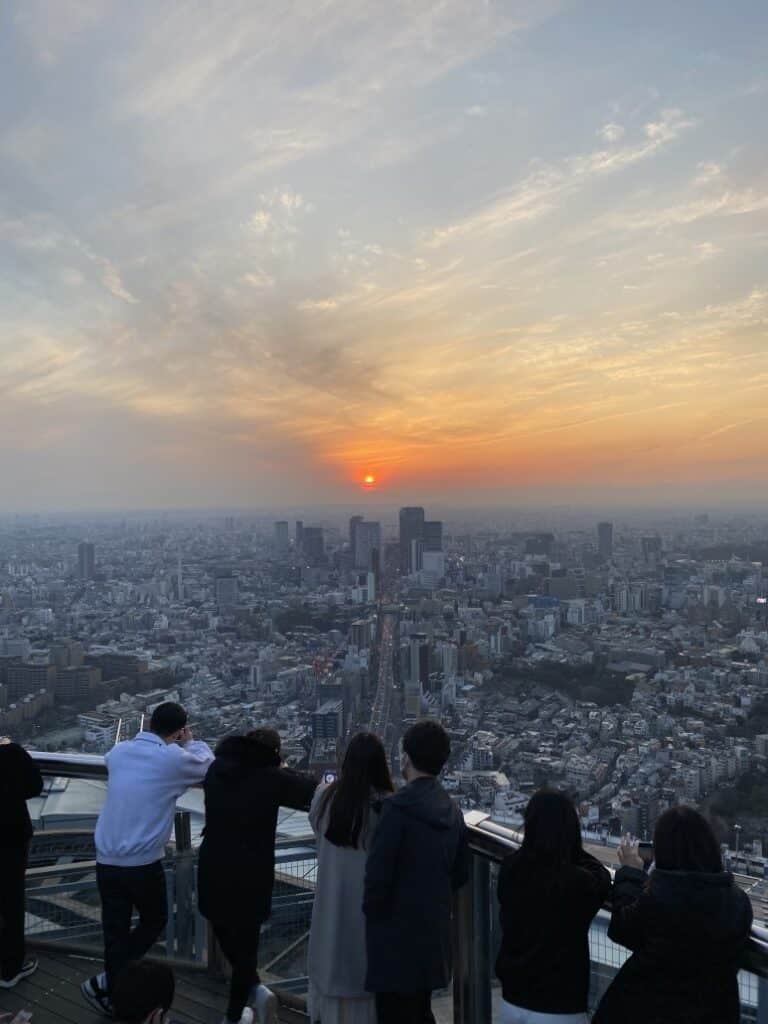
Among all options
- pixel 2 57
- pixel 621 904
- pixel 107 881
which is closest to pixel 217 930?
pixel 107 881

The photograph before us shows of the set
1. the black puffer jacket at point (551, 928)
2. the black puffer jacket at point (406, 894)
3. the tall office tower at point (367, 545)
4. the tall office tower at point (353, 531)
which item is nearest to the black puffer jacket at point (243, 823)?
the black puffer jacket at point (406, 894)

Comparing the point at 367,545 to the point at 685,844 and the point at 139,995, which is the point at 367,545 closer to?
the point at 139,995

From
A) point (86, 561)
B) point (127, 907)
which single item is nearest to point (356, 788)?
point (127, 907)

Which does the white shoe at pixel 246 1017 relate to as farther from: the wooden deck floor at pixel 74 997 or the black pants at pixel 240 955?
the wooden deck floor at pixel 74 997

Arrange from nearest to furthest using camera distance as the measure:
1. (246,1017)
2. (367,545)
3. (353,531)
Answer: (246,1017), (367,545), (353,531)

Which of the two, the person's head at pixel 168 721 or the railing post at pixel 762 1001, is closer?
the railing post at pixel 762 1001

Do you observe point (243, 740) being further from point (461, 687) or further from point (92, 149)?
point (461, 687)
